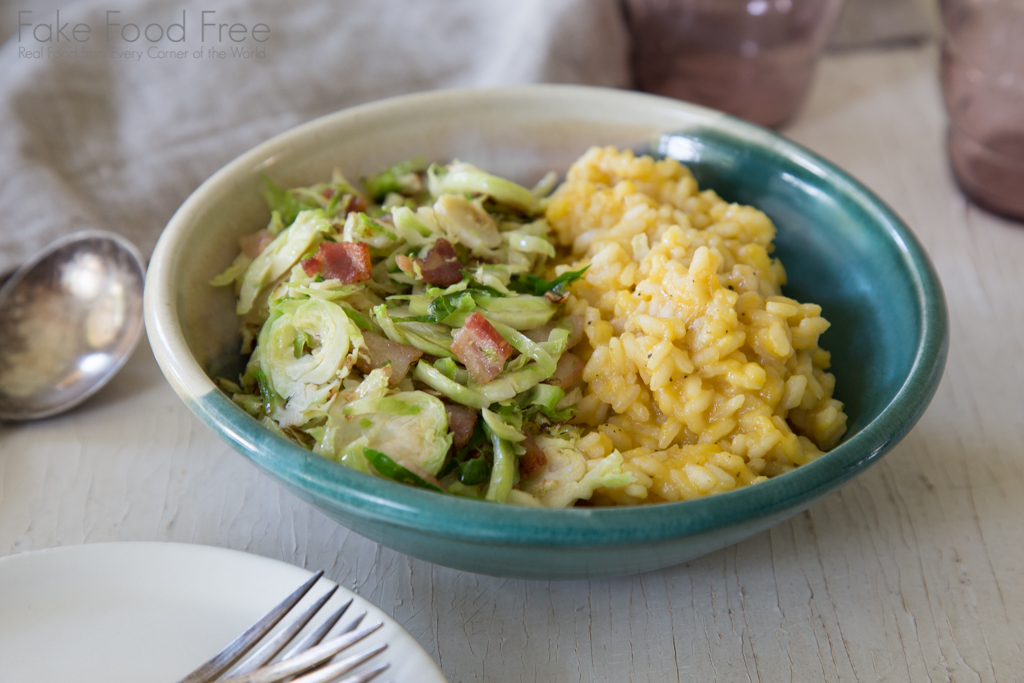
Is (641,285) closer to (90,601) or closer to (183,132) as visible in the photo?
(90,601)

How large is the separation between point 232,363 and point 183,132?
4.51 feet

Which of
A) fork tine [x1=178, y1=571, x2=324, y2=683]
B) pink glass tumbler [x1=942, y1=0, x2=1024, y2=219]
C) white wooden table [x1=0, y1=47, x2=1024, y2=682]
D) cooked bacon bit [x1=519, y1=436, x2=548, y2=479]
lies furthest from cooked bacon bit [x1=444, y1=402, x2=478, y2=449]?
pink glass tumbler [x1=942, y1=0, x2=1024, y2=219]

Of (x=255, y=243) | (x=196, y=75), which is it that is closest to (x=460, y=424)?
(x=255, y=243)

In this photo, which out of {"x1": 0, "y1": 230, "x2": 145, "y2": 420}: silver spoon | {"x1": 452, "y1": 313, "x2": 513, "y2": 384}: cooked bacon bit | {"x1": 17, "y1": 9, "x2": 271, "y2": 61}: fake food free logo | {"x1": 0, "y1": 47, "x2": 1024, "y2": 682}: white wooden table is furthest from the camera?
{"x1": 17, "y1": 9, "x2": 271, "y2": 61}: fake food free logo

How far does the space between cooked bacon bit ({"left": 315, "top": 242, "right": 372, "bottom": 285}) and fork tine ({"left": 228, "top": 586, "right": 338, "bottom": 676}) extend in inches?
33.8

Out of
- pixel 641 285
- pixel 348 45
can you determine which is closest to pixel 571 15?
pixel 348 45

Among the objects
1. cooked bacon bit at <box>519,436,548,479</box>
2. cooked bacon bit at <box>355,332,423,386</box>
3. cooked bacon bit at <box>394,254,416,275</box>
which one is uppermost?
cooked bacon bit at <box>394,254,416,275</box>

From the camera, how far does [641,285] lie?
214cm

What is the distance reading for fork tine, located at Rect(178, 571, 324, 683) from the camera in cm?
165

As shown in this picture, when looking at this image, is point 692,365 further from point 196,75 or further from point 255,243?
point 196,75

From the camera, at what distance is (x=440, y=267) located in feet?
7.37

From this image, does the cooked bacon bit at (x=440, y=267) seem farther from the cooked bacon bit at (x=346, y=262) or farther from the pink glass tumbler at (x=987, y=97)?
the pink glass tumbler at (x=987, y=97)

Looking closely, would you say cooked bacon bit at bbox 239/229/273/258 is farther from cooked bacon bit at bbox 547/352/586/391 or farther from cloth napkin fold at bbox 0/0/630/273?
cooked bacon bit at bbox 547/352/586/391

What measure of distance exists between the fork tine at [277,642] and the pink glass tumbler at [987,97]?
321 cm
